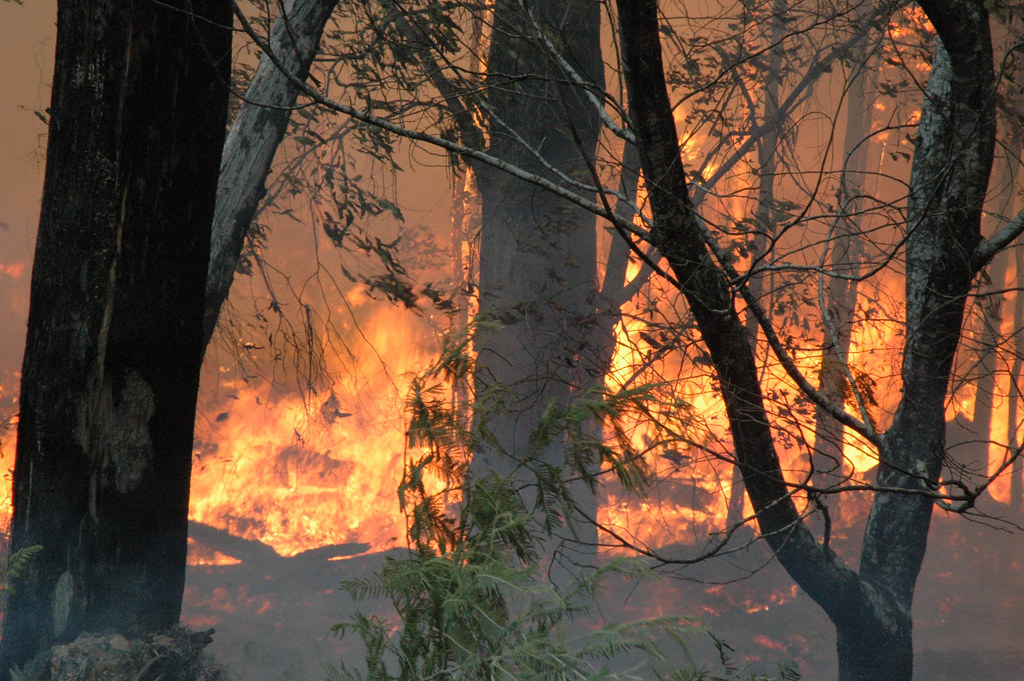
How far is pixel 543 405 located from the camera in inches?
233

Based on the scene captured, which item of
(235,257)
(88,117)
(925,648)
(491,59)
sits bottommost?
(925,648)

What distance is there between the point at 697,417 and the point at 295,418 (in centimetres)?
1338

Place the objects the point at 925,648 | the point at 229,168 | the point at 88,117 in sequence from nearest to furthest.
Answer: the point at 88,117 → the point at 229,168 → the point at 925,648

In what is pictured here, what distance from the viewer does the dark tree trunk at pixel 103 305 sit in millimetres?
2775

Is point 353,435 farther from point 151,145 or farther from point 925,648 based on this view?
point 151,145

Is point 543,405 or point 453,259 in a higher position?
point 453,259

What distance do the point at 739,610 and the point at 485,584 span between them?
942 centimetres

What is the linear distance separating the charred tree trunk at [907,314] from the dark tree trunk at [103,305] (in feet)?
5.93

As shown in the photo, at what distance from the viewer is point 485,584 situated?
216 cm

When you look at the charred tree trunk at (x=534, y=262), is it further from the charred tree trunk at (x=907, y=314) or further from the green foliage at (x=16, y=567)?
the green foliage at (x=16, y=567)

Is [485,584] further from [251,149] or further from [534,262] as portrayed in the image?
[534,262]

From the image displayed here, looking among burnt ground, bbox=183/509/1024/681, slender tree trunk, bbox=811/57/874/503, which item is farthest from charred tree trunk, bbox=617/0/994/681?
burnt ground, bbox=183/509/1024/681

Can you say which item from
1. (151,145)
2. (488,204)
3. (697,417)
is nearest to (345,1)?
(488,204)

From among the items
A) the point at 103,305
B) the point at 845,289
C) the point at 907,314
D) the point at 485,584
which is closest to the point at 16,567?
the point at 103,305
